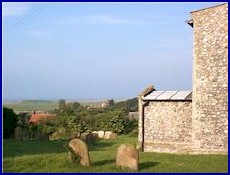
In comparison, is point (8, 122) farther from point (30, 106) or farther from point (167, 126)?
point (30, 106)

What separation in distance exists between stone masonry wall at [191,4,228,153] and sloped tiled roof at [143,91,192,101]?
1560 millimetres

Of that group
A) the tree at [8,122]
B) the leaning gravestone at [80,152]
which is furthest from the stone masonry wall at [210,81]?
the tree at [8,122]

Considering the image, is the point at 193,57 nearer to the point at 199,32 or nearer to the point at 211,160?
the point at 199,32

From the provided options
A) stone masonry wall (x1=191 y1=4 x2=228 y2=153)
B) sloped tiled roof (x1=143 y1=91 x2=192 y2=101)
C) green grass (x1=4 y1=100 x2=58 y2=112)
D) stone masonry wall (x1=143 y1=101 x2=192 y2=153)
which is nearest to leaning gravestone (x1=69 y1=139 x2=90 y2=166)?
stone masonry wall (x1=191 y1=4 x2=228 y2=153)

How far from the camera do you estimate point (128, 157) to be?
15070 mm

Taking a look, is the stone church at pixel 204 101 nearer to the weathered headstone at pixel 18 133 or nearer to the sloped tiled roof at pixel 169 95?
the sloped tiled roof at pixel 169 95

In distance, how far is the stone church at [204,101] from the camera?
798 inches

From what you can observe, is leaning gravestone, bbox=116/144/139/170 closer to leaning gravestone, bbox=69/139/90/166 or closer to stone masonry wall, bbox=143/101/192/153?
leaning gravestone, bbox=69/139/90/166

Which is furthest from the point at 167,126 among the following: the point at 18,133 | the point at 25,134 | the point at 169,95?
the point at 18,133

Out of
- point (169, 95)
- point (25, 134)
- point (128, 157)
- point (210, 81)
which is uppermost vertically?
point (210, 81)

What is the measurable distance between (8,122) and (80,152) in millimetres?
19816

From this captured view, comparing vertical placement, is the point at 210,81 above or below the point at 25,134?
above

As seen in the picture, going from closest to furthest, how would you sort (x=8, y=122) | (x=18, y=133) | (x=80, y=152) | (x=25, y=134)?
1. (x=80, y=152)
2. (x=18, y=133)
3. (x=25, y=134)
4. (x=8, y=122)

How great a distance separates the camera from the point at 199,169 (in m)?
15.3
